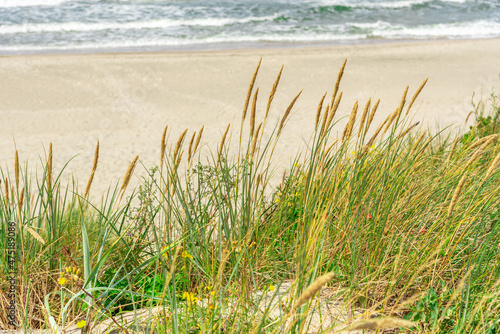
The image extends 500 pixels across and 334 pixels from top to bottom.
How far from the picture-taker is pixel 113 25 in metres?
12.0

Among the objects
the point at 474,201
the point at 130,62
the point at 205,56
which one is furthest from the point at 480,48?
the point at 474,201

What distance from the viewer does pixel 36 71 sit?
7.96 meters

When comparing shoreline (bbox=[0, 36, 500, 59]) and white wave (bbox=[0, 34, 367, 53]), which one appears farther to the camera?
white wave (bbox=[0, 34, 367, 53])

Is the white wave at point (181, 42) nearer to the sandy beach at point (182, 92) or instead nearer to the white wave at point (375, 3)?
the sandy beach at point (182, 92)

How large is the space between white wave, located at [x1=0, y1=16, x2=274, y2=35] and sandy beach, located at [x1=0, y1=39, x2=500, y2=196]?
2.86 metres

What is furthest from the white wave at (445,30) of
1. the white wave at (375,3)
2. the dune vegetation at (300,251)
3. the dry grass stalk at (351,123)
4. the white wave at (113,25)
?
the dune vegetation at (300,251)

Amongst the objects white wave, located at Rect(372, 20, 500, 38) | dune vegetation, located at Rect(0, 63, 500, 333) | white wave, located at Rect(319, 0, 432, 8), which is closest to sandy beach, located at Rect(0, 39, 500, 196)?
white wave, located at Rect(372, 20, 500, 38)

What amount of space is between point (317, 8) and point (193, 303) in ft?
44.0

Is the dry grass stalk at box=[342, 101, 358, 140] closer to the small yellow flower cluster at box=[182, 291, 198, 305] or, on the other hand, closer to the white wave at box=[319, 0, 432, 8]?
the small yellow flower cluster at box=[182, 291, 198, 305]

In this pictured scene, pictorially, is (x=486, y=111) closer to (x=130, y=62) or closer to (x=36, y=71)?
(x=130, y=62)

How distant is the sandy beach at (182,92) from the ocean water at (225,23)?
4.69 feet

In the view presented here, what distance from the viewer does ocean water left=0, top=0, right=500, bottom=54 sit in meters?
10.8

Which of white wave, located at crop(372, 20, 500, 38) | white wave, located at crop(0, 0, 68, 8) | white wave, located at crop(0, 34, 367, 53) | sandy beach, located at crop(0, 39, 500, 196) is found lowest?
sandy beach, located at crop(0, 39, 500, 196)

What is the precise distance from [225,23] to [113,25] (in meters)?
2.66
